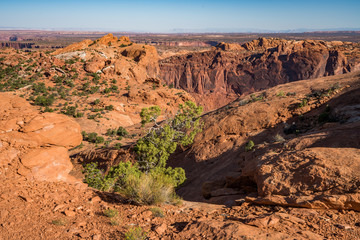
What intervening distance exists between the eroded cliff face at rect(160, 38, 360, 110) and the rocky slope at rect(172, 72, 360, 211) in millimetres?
37961

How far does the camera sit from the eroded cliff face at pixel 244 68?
167 feet

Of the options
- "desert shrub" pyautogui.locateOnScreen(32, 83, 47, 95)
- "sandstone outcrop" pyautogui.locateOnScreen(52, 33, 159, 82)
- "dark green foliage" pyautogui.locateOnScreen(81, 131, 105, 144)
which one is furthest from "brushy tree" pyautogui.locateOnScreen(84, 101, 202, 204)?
"sandstone outcrop" pyautogui.locateOnScreen(52, 33, 159, 82)

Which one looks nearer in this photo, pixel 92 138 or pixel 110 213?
pixel 110 213

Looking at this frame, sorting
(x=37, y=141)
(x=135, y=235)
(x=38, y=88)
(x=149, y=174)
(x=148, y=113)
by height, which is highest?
(x=148, y=113)

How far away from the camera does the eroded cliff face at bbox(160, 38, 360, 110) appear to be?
167ft

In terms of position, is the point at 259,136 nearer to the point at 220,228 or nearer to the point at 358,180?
the point at 358,180

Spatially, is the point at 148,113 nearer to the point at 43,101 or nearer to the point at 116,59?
the point at 43,101

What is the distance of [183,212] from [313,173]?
11.8 feet

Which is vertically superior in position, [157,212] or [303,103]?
[303,103]

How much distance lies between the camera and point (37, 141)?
693cm

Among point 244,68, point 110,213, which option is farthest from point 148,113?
point 244,68

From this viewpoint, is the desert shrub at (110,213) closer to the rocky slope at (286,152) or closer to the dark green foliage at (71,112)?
the rocky slope at (286,152)

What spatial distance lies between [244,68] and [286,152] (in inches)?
2096

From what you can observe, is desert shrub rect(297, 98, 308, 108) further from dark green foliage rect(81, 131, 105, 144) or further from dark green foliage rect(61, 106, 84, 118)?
dark green foliage rect(61, 106, 84, 118)
